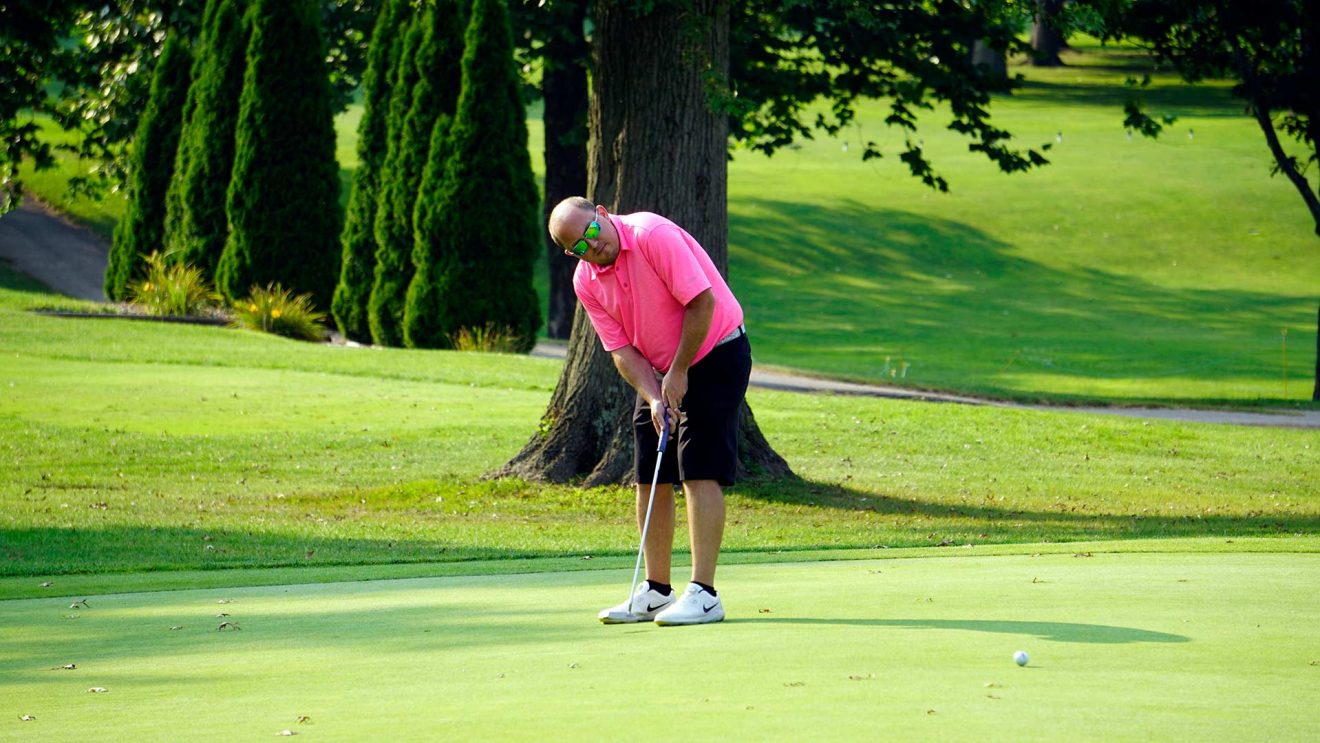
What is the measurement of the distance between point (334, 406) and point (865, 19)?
Result: 25.6 feet

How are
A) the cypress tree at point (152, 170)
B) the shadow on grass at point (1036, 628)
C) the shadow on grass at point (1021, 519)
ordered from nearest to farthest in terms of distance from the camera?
the shadow on grass at point (1036, 628)
the shadow on grass at point (1021, 519)
the cypress tree at point (152, 170)

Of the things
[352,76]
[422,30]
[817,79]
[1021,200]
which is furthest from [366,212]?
[1021,200]

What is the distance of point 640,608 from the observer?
708 cm

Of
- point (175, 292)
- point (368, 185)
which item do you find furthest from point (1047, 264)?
point (175, 292)

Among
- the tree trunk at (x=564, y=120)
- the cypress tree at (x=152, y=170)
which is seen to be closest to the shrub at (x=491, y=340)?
A: the tree trunk at (x=564, y=120)

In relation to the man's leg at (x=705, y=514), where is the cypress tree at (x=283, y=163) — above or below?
above

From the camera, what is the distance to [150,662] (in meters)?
6.37

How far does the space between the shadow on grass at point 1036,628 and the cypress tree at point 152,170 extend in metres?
26.0

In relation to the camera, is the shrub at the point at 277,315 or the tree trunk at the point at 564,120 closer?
the shrub at the point at 277,315

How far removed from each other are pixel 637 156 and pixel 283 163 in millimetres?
16323

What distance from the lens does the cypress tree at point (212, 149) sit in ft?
97.3

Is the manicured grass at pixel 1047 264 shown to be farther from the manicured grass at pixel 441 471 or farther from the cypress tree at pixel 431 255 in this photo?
the manicured grass at pixel 441 471

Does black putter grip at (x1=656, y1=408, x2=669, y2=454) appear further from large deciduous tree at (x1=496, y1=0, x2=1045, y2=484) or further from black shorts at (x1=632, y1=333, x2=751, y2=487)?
large deciduous tree at (x1=496, y1=0, x2=1045, y2=484)

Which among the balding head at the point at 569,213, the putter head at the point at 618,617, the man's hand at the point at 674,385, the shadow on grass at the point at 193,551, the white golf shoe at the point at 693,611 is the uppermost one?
the balding head at the point at 569,213
